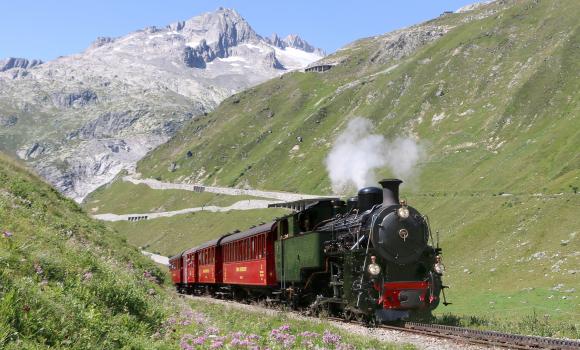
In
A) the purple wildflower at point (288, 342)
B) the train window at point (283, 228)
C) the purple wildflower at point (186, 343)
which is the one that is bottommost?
the purple wildflower at point (288, 342)

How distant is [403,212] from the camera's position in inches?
802

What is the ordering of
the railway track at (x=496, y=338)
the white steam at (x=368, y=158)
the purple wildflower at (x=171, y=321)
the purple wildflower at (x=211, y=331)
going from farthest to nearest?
Result: 1. the white steam at (x=368, y=158)
2. the railway track at (x=496, y=338)
3. the purple wildflower at (x=171, y=321)
4. the purple wildflower at (x=211, y=331)

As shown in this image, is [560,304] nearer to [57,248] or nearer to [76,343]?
[57,248]

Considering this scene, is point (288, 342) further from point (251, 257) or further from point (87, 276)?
point (251, 257)

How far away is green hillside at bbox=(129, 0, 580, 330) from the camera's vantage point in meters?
40.5

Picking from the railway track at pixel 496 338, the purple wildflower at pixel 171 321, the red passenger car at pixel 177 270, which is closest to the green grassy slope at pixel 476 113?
the red passenger car at pixel 177 270

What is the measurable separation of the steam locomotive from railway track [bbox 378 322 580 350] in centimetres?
143

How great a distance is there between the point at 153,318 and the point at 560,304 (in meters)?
22.7

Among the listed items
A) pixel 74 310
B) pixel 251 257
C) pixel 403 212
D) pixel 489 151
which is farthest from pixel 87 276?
pixel 489 151

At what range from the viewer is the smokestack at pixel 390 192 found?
20.9 meters

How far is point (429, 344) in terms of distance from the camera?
15.7 meters

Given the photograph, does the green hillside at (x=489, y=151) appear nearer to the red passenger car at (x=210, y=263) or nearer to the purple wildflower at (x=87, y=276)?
the purple wildflower at (x=87, y=276)

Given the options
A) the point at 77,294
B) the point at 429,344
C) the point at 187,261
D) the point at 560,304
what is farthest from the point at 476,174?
the point at 77,294

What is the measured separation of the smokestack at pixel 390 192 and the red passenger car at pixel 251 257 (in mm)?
8527
